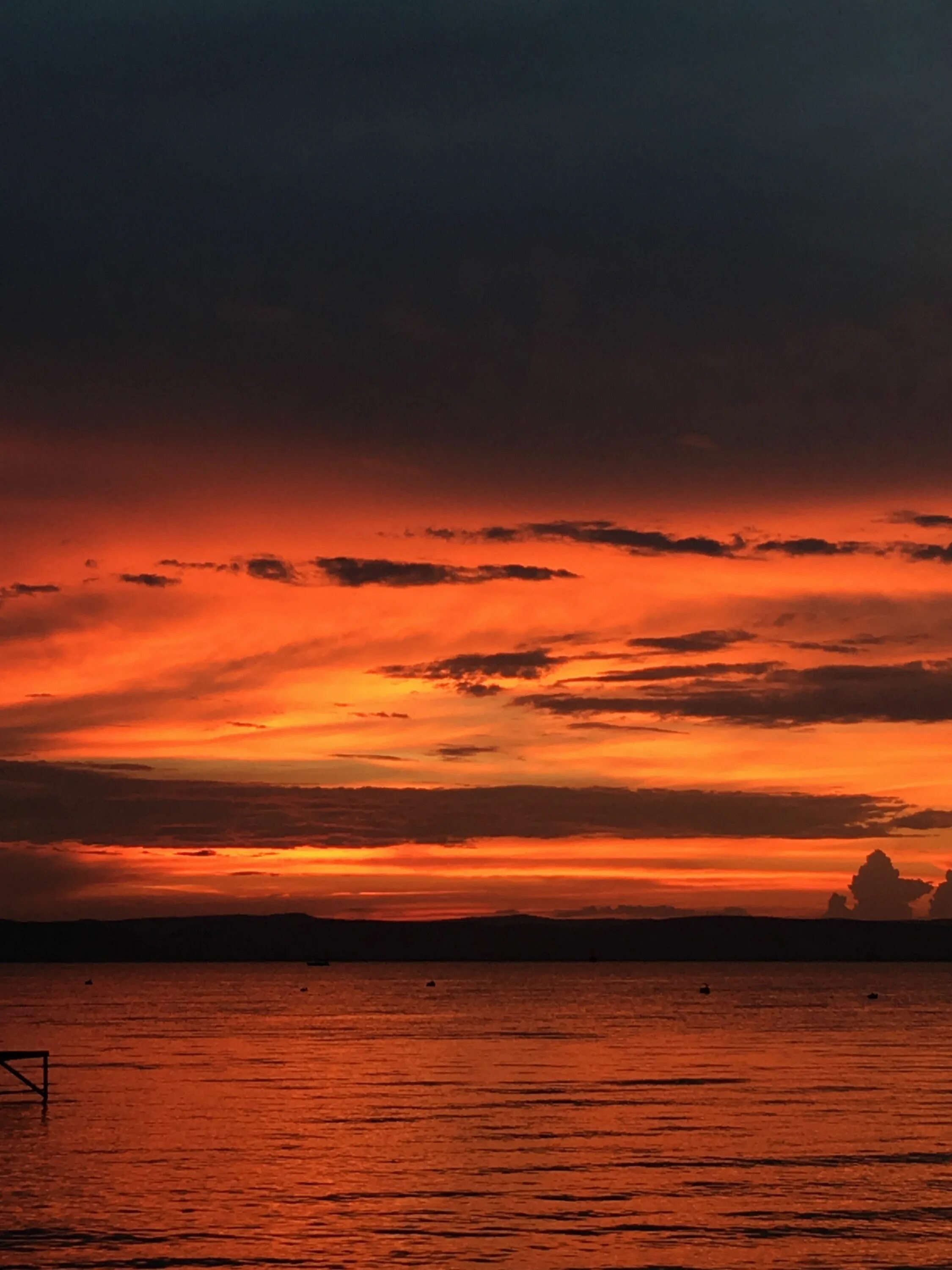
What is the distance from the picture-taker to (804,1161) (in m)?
67.2

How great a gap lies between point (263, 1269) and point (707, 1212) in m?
15.7

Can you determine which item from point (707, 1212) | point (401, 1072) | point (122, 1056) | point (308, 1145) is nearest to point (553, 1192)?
point (707, 1212)

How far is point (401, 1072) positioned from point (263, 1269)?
68920mm

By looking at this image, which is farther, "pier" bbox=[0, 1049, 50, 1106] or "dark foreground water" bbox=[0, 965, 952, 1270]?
"pier" bbox=[0, 1049, 50, 1106]

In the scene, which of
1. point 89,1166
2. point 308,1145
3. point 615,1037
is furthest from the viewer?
point 615,1037

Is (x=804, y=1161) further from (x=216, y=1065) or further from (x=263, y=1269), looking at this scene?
(x=216, y=1065)

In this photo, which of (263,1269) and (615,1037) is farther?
(615,1037)

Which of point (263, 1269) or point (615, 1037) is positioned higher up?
point (263, 1269)

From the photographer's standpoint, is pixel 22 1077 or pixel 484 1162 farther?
pixel 22 1077

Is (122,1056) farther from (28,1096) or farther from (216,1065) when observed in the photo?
(28,1096)

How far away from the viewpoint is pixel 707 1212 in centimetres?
5481

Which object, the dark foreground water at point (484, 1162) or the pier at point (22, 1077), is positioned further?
the pier at point (22, 1077)

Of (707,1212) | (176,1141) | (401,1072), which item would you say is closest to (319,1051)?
(401,1072)

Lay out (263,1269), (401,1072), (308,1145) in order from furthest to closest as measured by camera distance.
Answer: (401,1072) < (308,1145) < (263,1269)
